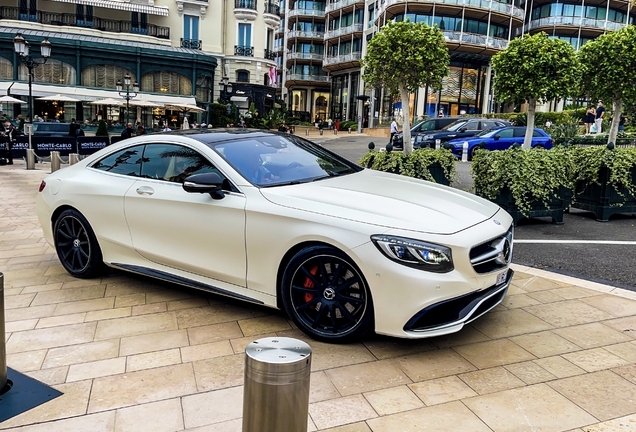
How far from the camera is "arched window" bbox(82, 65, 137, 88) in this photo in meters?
36.5

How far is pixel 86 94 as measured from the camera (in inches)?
1391

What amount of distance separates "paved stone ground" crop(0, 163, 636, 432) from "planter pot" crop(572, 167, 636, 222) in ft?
12.2

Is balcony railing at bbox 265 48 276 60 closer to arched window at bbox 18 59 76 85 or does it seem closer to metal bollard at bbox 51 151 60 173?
arched window at bbox 18 59 76 85

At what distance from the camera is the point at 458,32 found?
42.4 m

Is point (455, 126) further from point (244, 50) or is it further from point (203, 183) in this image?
point (244, 50)

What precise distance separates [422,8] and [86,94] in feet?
84.5

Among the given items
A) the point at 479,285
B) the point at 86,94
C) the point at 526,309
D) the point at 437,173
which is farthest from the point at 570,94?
the point at 86,94

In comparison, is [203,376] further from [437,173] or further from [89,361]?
[437,173]

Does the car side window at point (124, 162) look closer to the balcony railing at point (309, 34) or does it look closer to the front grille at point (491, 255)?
the front grille at point (491, 255)

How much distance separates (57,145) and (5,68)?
1852 cm

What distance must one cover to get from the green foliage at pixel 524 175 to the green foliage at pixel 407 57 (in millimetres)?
2798

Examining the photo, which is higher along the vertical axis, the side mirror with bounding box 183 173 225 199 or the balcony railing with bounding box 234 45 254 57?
the balcony railing with bounding box 234 45 254 57

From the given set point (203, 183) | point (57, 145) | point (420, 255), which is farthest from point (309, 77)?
point (420, 255)

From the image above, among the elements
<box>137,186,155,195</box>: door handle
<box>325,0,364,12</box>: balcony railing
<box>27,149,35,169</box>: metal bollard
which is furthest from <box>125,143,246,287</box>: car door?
<box>325,0,364,12</box>: balcony railing
